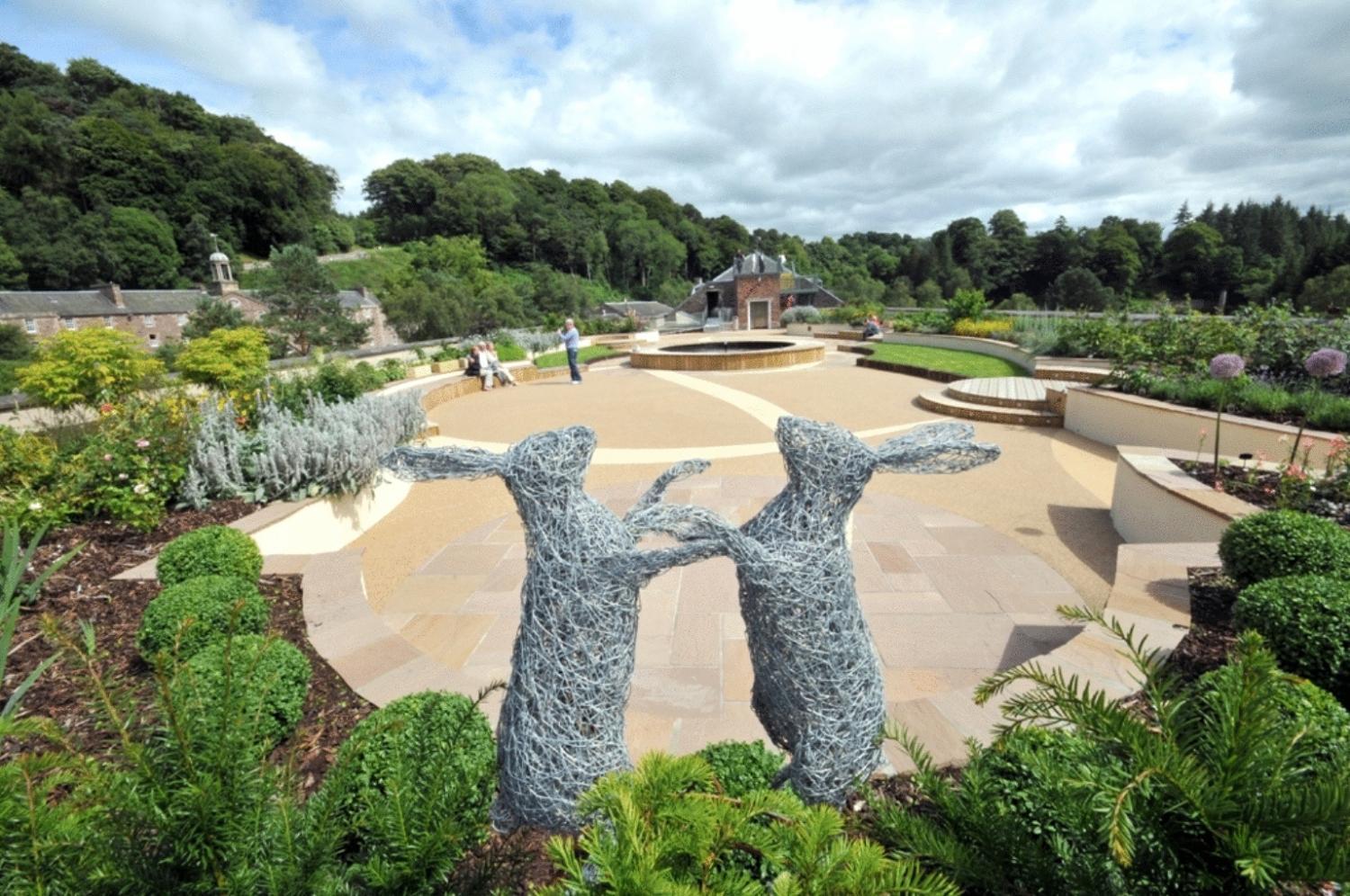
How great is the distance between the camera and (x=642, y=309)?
5803 cm

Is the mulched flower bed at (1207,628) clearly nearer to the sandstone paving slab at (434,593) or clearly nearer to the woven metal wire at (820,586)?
the woven metal wire at (820,586)

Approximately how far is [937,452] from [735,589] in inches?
109

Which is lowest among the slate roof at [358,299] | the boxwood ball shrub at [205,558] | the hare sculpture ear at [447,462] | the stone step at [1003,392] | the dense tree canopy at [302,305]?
the stone step at [1003,392]

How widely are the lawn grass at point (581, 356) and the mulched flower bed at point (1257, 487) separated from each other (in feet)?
48.7

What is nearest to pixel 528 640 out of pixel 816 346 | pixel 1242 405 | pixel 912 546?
pixel 912 546

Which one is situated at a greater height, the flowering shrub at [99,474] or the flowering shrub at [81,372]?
the flowering shrub at [81,372]

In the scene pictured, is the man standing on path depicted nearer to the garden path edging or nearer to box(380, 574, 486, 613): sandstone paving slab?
box(380, 574, 486, 613): sandstone paving slab

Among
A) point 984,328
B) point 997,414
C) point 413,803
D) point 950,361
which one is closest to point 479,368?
point 997,414

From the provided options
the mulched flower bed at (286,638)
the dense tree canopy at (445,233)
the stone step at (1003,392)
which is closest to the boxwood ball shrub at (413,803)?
the mulched flower bed at (286,638)

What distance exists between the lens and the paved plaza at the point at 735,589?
3094 millimetres

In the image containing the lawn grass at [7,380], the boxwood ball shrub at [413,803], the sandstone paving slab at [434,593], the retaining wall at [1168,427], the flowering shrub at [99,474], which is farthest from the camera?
the lawn grass at [7,380]

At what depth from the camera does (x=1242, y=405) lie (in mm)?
A: 7277

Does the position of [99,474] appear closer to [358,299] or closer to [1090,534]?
[1090,534]

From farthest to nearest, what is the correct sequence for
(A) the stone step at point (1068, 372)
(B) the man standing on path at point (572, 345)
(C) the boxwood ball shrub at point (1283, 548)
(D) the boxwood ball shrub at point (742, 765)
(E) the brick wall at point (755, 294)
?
(E) the brick wall at point (755, 294) → (B) the man standing on path at point (572, 345) → (A) the stone step at point (1068, 372) → (C) the boxwood ball shrub at point (1283, 548) → (D) the boxwood ball shrub at point (742, 765)
